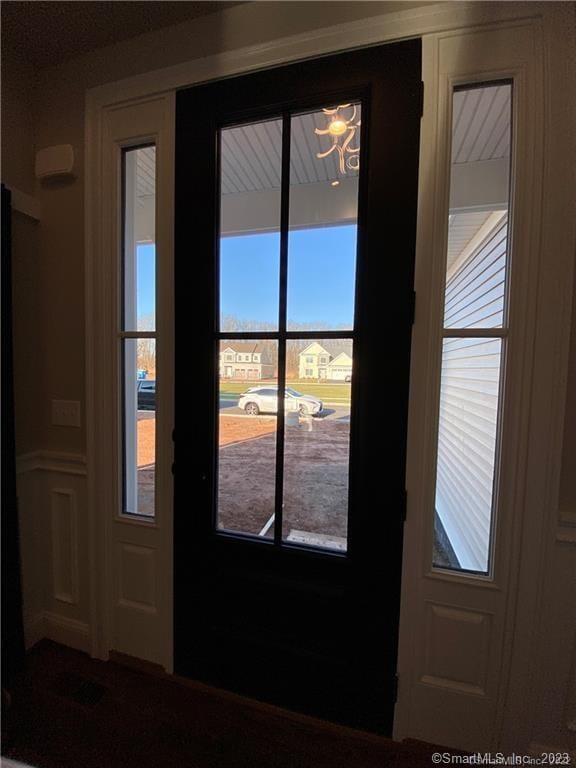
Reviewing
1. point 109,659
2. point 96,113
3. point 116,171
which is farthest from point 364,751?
point 96,113

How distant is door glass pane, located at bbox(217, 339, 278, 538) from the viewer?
1.35 meters

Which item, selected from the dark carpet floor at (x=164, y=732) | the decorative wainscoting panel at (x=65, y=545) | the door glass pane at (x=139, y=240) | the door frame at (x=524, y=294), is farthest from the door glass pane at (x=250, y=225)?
the dark carpet floor at (x=164, y=732)

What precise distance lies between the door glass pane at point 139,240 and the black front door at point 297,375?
0.64 feet

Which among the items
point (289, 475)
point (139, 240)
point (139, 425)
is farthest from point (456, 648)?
point (139, 240)

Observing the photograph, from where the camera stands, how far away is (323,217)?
1255mm

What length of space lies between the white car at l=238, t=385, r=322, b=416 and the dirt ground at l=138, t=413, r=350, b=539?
39 millimetres

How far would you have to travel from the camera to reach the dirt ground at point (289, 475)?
4.23ft

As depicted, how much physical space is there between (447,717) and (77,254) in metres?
2.43

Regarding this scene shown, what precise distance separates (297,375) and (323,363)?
4.5 inches

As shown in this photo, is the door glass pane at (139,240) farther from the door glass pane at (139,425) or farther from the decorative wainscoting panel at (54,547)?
the decorative wainscoting panel at (54,547)

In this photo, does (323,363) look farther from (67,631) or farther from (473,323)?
(67,631)

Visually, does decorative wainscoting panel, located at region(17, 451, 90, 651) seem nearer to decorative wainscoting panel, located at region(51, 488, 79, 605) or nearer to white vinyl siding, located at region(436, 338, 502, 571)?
decorative wainscoting panel, located at region(51, 488, 79, 605)

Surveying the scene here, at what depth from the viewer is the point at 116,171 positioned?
1.46 m

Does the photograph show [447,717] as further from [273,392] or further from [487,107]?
[487,107]
